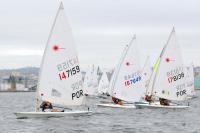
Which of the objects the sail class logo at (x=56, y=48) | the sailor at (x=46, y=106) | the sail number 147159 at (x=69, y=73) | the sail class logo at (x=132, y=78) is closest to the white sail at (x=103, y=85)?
the sail class logo at (x=132, y=78)

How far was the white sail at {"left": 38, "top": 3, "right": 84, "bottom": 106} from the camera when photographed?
137 feet

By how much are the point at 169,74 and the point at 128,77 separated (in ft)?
12.4

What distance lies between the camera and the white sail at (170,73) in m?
57.2

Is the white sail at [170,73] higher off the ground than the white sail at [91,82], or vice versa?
the white sail at [91,82]

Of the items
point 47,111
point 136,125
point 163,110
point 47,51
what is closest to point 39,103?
point 47,111

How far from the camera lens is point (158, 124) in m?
41.7

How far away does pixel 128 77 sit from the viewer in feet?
192

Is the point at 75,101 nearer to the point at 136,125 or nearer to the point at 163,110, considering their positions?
the point at 136,125

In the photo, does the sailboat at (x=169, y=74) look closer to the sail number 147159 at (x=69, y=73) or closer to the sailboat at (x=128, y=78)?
the sailboat at (x=128, y=78)

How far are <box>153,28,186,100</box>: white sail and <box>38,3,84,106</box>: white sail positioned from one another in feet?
48.6

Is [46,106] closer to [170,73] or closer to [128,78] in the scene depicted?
[128,78]

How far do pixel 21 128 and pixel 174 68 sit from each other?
24327mm

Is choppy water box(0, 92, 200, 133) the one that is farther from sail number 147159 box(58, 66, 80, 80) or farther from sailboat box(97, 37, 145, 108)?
sailboat box(97, 37, 145, 108)

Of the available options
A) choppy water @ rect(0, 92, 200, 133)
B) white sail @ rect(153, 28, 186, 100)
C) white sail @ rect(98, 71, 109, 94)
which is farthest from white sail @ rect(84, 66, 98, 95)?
choppy water @ rect(0, 92, 200, 133)
